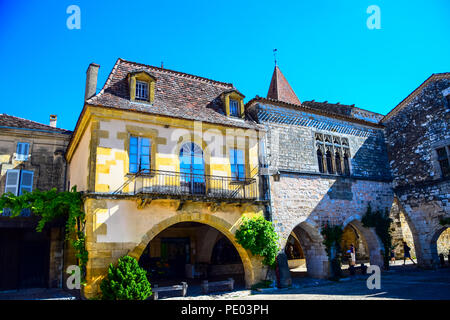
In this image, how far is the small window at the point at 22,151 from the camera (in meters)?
15.9

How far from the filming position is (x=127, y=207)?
11164 millimetres

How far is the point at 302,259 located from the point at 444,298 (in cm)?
1269

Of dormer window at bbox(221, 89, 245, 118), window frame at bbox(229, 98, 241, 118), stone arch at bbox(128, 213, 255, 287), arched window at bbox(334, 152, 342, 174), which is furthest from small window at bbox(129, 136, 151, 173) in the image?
arched window at bbox(334, 152, 342, 174)

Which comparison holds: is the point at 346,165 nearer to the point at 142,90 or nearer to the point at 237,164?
the point at 237,164

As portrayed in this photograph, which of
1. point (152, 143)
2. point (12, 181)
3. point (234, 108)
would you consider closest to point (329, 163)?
point (234, 108)

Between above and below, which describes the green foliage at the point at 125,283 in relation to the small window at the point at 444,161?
below

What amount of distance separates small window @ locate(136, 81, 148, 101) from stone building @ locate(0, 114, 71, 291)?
19.2 ft

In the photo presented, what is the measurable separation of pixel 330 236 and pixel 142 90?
9.89 meters

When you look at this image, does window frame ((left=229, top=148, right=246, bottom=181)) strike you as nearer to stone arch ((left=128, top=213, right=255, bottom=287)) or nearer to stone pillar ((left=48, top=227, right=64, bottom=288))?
stone arch ((left=128, top=213, right=255, bottom=287))

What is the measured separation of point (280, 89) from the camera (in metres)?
22.7

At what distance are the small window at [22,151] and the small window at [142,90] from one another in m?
6.91

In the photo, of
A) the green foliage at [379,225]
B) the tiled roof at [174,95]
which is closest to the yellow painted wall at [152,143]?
the tiled roof at [174,95]

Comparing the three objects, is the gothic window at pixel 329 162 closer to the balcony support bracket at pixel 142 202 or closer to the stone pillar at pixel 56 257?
the balcony support bracket at pixel 142 202
